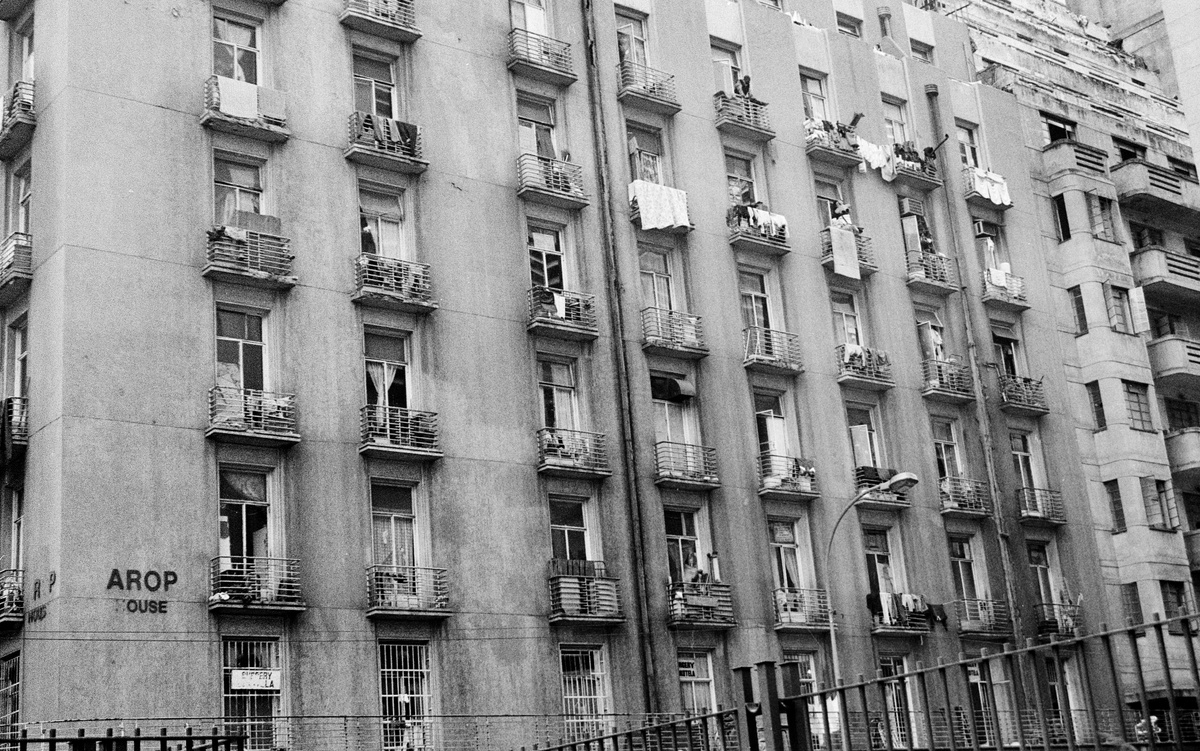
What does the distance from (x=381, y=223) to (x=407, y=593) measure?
10037 millimetres

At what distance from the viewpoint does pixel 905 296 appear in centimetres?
5106

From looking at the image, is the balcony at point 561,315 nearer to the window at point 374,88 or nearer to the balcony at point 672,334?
the balcony at point 672,334

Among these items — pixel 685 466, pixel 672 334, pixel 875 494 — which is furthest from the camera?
pixel 875 494

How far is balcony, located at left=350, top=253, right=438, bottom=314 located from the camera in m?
39.0

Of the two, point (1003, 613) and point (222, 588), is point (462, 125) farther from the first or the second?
point (1003, 613)

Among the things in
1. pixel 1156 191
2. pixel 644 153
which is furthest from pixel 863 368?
pixel 1156 191

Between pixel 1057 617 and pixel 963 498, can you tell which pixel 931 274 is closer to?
pixel 963 498

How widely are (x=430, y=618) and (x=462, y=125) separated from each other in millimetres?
13918

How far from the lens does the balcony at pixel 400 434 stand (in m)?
37.7

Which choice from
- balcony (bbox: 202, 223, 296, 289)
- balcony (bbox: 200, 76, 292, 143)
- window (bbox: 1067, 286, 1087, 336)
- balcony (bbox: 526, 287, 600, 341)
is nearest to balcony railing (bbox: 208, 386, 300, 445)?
balcony (bbox: 202, 223, 296, 289)

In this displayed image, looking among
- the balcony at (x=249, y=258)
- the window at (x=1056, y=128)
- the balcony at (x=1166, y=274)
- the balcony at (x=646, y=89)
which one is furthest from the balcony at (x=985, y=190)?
the balcony at (x=249, y=258)

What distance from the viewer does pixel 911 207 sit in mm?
53031

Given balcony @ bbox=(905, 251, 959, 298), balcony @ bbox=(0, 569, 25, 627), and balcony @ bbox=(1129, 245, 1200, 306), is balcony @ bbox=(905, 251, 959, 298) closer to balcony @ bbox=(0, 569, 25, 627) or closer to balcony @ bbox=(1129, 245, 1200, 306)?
balcony @ bbox=(1129, 245, 1200, 306)

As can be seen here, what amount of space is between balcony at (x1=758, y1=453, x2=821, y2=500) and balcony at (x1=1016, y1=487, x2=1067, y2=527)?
8.75 m
